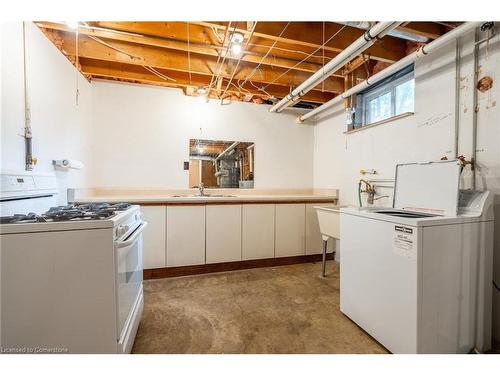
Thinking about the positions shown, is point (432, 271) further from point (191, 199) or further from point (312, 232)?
point (191, 199)

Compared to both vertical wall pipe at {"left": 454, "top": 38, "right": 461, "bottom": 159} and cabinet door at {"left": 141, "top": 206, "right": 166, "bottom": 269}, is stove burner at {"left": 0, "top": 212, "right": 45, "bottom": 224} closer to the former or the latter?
cabinet door at {"left": 141, "top": 206, "right": 166, "bottom": 269}

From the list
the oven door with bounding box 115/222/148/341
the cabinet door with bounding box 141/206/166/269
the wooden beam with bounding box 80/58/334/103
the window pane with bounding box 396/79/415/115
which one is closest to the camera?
the oven door with bounding box 115/222/148/341

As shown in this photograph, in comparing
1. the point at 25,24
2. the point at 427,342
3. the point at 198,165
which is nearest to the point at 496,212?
the point at 427,342

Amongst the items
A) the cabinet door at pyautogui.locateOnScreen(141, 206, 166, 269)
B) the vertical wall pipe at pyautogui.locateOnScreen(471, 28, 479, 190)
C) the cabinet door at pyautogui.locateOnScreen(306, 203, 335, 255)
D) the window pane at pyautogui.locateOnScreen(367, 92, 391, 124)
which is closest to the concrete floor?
the cabinet door at pyautogui.locateOnScreen(141, 206, 166, 269)

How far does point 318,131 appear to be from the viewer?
11.5 feet

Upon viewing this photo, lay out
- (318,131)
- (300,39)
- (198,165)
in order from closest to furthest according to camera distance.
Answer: (300,39)
(198,165)
(318,131)

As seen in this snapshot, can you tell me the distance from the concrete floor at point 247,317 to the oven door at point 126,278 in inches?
12.8

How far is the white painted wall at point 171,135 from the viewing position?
9.14ft

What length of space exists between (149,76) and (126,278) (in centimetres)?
245

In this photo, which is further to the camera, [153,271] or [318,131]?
[318,131]

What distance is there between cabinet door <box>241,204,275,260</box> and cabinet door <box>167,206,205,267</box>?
0.51 meters

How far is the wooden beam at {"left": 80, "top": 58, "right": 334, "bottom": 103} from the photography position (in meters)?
2.58

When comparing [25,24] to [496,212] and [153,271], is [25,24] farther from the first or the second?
[496,212]

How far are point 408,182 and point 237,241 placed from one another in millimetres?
1853
